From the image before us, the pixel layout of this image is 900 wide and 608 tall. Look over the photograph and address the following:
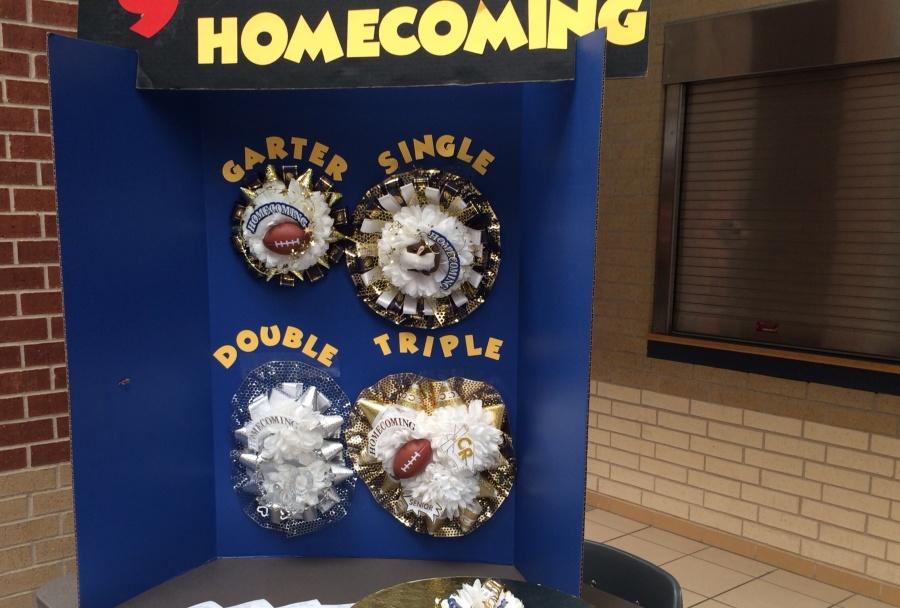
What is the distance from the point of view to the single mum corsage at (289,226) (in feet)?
5.38

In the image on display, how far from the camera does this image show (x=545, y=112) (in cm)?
149

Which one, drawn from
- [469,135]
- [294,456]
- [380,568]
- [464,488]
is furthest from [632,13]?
[380,568]

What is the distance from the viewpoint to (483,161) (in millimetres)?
1659

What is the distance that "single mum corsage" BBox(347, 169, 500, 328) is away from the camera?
5.24 ft

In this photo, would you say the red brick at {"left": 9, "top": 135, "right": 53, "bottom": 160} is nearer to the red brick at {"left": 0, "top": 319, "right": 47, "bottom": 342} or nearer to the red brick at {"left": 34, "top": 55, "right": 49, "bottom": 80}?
the red brick at {"left": 34, "top": 55, "right": 49, "bottom": 80}

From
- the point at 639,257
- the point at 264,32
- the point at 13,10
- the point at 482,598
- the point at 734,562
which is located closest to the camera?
Answer: the point at 482,598

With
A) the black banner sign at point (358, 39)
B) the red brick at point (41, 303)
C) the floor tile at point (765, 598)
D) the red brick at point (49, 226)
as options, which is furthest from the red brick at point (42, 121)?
the floor tile at point (765, 598)

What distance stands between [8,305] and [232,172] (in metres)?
1.05

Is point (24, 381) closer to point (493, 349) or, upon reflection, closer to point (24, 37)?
point (24, 37)

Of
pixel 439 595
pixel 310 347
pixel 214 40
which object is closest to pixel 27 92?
pixel 214 40

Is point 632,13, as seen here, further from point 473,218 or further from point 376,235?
point 376,235

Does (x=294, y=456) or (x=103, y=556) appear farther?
(x=294, y=456)

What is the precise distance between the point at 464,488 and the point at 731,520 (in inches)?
95.3

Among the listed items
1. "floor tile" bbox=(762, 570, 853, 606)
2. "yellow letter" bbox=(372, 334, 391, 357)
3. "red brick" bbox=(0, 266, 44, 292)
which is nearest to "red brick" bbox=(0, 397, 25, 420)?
"red brick" bbox=(0, 266, 44, 292)
